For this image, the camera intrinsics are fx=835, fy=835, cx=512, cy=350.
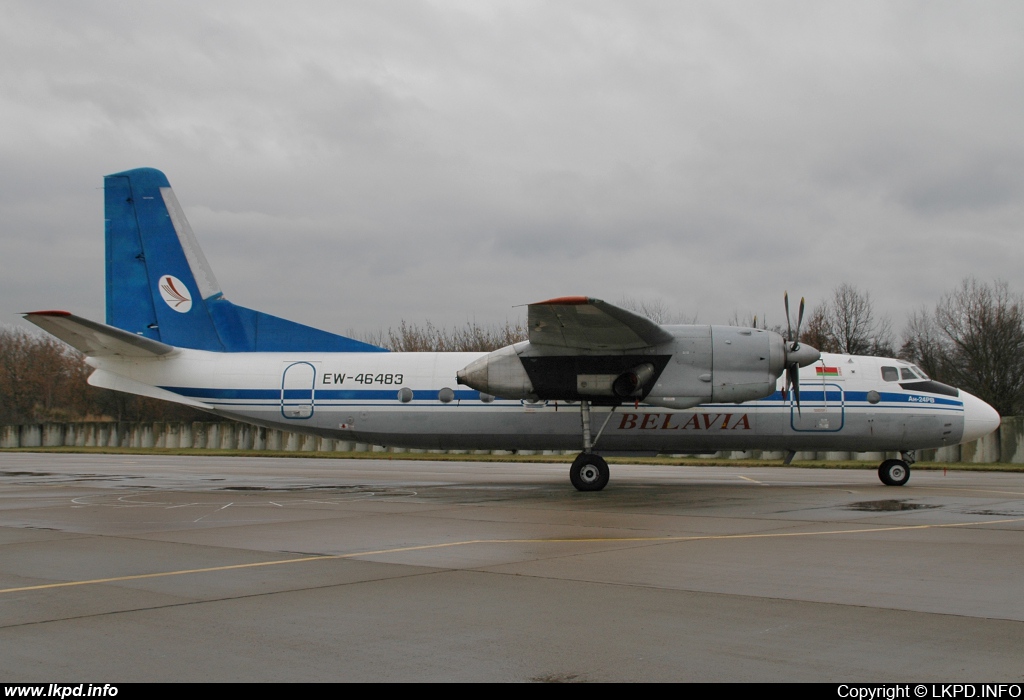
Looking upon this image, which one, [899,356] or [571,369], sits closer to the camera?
[571,369]

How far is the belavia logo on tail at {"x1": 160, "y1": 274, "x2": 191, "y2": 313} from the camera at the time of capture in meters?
21.0

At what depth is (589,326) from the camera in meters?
16.6

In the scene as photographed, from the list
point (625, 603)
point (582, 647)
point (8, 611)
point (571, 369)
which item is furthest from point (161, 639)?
point (571, 369)

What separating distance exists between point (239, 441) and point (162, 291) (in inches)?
1293

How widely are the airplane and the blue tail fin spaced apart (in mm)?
36

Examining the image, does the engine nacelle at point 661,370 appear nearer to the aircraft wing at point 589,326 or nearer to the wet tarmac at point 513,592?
the aircraft wing at point 589,326

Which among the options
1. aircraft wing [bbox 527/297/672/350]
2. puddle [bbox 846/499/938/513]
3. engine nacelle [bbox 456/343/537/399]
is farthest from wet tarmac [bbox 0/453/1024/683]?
aircraft wing [bbox 527/297/672/350]

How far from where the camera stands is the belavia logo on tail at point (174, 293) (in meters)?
21.0

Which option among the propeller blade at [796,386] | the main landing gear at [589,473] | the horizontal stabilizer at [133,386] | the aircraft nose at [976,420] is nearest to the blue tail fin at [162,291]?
the horizontal stabilizer at [133,386]

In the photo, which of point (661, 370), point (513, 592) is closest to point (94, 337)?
→ point (661, 370)

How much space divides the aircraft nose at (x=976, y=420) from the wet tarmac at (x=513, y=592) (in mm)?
5068
